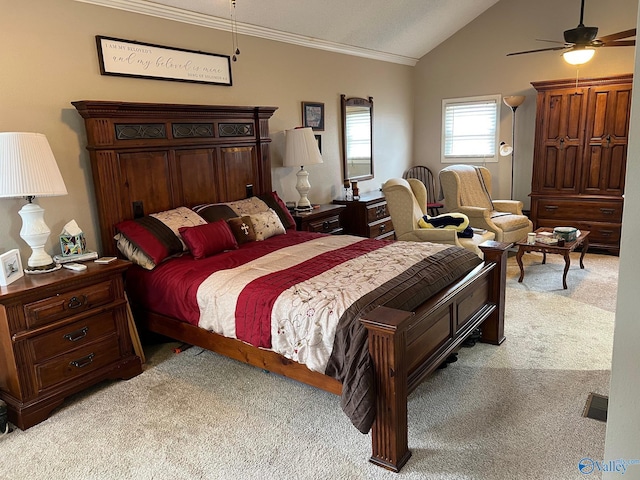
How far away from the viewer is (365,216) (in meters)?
5.16

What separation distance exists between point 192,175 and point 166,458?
2223mm

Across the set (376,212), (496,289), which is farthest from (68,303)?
(376,212)

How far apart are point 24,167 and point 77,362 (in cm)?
113

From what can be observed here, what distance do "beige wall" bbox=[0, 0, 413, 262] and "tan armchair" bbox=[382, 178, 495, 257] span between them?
1059mm

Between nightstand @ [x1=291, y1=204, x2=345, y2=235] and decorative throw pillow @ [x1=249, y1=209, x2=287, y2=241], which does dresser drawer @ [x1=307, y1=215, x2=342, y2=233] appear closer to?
nightstand @ [x1=291, y1=204, x2=345, y2=235]

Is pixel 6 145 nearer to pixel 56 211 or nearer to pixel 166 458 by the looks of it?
pixel 56 211

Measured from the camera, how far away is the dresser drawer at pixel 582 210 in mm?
5336

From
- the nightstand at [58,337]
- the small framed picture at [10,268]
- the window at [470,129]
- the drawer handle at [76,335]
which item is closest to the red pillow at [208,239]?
the nightstand at [58,337]

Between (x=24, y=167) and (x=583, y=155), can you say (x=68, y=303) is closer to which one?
(x=24, y=167)

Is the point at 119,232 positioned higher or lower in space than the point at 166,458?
higher

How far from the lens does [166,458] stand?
2.26 metres

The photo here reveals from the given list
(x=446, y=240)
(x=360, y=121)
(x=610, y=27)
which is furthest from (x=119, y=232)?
(x=610, y=27)

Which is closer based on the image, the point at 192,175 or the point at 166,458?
the point at 166,458

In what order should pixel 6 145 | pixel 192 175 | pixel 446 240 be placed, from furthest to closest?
pixel 446 240 < pixel 192 175 < pixel 6 145
